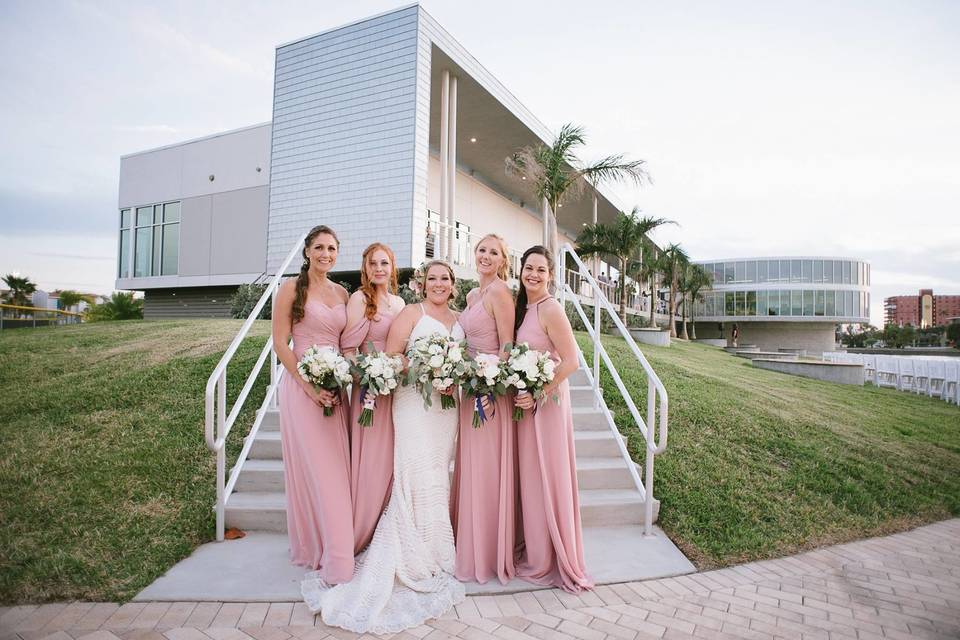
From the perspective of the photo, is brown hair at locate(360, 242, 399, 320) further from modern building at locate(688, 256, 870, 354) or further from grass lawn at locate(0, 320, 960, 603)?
modern building at locate(688, 256, 870, 354)

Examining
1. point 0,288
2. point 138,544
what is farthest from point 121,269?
point 138,544

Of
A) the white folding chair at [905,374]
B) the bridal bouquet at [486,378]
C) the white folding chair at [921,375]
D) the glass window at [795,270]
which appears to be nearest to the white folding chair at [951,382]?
the white folding chair at [921,375]

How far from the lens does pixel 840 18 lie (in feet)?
30.5

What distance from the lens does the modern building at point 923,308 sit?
14025 centimetres

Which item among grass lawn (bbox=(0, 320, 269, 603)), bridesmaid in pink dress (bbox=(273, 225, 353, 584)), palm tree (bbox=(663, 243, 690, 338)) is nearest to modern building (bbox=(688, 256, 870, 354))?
palm tree (bbox=(663, 243, 690, 338))

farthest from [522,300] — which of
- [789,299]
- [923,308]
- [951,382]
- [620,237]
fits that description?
[923,308]

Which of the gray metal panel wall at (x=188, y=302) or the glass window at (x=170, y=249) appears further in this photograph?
the glass window at (x=170, y=249)

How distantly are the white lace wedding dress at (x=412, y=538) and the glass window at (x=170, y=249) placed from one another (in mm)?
20855

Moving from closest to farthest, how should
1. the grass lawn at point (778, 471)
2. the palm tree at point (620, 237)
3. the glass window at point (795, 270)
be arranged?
the grass lawn at point (778, 471)
the palm tree at point (620, 237)
the glass window at point (795, 270)

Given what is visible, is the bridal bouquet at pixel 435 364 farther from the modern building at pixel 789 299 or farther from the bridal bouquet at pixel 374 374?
the modern building at pixel 789 299

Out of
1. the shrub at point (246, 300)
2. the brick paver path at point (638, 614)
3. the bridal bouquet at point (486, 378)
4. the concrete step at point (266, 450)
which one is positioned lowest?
the brick paver path at point (638, 614)

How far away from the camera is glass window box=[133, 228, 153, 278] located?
21.4m

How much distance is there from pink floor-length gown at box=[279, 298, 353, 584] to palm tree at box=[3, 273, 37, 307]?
40.7 metres

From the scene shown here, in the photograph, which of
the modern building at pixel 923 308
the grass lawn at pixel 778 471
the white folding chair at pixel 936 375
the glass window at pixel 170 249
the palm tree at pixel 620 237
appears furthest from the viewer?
the modern building at pixel 923 308
